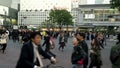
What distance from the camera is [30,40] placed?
20.6 ft

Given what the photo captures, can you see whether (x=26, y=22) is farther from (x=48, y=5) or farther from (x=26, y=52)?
(x=26, y=52)

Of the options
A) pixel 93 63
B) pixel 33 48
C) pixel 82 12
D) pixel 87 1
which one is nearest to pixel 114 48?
pixel 33 48

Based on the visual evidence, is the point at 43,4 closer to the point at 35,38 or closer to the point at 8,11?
the point at 8,11

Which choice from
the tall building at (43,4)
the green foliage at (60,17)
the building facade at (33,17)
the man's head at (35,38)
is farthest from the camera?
the building facade at (33,17)

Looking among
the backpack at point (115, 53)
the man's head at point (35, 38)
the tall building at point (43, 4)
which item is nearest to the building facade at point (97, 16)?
the tall building at point (43, 4)

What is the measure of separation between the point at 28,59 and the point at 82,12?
12544cm

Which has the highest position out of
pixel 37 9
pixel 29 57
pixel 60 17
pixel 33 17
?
pixel 29 57

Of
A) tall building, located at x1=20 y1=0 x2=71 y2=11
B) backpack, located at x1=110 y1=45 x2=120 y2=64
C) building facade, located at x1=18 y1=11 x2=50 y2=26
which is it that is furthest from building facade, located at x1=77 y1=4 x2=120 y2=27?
backpack, located at x1=110 y1=45 x2=120 y2=64

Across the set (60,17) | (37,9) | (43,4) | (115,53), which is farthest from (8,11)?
(115,53)

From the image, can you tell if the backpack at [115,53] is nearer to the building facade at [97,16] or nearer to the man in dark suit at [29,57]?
the man in dark suit at [29,57]

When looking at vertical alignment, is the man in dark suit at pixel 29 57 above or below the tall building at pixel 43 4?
below

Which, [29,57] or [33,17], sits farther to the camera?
[33,17]

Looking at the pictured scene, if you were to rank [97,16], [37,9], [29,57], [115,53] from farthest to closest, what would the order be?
[37,9] → [97,16] → [115,53] → [29,57]

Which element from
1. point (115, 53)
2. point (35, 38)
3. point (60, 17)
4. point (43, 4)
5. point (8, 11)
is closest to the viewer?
point (35, 38)
